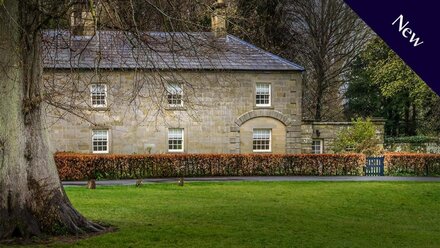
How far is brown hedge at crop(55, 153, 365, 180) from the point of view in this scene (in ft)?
95.3

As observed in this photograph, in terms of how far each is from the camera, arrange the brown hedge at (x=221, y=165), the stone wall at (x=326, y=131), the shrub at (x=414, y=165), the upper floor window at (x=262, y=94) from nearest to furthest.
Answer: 1. the brown hedge at (x=221, y=165)
2. the shrub at (x=414, y=165)
3. the upper floor window at (x=262, y=94)
4. the stone wall at (x=326, y=131)

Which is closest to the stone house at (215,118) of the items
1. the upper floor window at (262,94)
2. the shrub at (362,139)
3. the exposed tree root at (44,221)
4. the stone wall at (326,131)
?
the upper floor window at (262,94)

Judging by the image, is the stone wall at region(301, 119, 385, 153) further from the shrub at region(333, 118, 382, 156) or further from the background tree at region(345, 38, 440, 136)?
the background tree at region(345, 38, 440, 136)

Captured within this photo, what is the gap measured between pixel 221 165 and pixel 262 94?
624 centimetres

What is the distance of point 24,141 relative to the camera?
11.3 m

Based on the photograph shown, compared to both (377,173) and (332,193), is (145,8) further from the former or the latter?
(377,173)

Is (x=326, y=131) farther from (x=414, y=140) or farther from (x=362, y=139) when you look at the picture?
(x=414, y=140)

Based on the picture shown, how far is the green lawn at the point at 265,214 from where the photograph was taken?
464 inches

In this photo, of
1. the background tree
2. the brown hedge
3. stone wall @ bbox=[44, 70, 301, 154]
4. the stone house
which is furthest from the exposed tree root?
the background tree

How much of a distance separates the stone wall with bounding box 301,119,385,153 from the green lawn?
12811 mm

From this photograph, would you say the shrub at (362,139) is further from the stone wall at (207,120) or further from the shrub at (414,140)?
the shrub at (414,140)

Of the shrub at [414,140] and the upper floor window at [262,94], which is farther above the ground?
the upper floor window at [262,94]

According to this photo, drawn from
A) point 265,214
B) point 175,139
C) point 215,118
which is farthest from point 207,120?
point 265,214

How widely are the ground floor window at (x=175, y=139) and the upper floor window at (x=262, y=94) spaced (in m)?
4.81
